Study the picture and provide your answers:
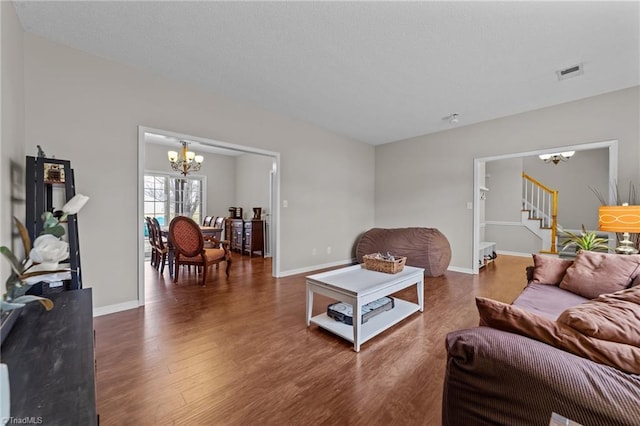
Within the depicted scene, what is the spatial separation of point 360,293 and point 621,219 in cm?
309

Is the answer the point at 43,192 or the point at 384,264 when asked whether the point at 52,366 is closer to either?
the point at 43,192

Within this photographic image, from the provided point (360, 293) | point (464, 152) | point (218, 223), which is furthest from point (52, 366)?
point (218, 223)

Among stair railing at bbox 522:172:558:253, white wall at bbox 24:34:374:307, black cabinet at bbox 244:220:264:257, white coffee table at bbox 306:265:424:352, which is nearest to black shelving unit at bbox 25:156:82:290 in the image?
white wall at bbox 24:34:374:307

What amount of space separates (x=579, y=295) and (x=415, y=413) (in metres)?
1.89

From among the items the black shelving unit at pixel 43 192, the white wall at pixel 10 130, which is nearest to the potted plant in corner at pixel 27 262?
the white wall at pixel 10 130

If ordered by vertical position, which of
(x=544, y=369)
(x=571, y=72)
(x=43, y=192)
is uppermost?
(x=571, y=72)

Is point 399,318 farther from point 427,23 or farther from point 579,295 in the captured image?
point 427,23

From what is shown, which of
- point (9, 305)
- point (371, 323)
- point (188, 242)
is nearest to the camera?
point (9, 305)

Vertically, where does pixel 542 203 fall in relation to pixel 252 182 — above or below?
below

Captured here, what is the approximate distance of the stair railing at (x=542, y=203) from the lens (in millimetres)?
5977

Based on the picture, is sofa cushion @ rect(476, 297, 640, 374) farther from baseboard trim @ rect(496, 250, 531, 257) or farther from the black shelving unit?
baseboard trim @ rect(496, 250, 531, 257)

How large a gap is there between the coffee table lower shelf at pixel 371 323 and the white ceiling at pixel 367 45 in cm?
256

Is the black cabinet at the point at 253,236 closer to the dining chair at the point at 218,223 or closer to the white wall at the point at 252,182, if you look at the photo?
the white wall at the point at 252,182

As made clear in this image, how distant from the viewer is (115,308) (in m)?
2.71
